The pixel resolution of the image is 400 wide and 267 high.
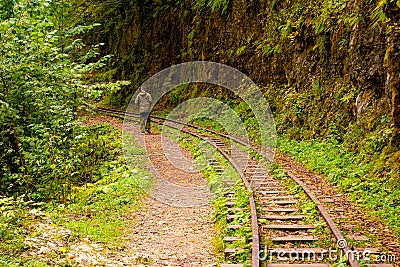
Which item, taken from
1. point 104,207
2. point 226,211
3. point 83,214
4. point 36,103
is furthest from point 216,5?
point 226,211

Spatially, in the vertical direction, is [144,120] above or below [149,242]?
above

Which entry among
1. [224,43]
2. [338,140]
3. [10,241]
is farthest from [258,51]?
[10,241]

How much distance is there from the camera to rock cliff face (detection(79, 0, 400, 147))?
1167 cm

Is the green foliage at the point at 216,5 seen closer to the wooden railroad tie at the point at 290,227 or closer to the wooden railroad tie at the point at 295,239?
the wooden railroad tie at the point at 290,227

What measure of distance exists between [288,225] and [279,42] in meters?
12.8

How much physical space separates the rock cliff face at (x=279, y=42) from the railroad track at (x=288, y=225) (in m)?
3.07

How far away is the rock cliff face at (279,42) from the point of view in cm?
1167

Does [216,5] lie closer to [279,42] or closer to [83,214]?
[279,42]

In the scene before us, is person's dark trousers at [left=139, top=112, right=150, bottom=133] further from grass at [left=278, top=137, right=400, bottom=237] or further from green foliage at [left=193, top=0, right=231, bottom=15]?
green foliage at [left=193, top=0, right=231, bottom=15]

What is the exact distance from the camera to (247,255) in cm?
600

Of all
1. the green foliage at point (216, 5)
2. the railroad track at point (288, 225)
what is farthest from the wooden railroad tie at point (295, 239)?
the green foliage at point (216, 5)

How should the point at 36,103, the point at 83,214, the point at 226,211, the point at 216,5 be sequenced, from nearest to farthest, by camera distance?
the point at 226,211
the point at 83,214
the point at 36,103
the point at 216,5

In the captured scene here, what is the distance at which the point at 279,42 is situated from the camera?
18484 millimetres

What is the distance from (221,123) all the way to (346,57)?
25.1 ft
